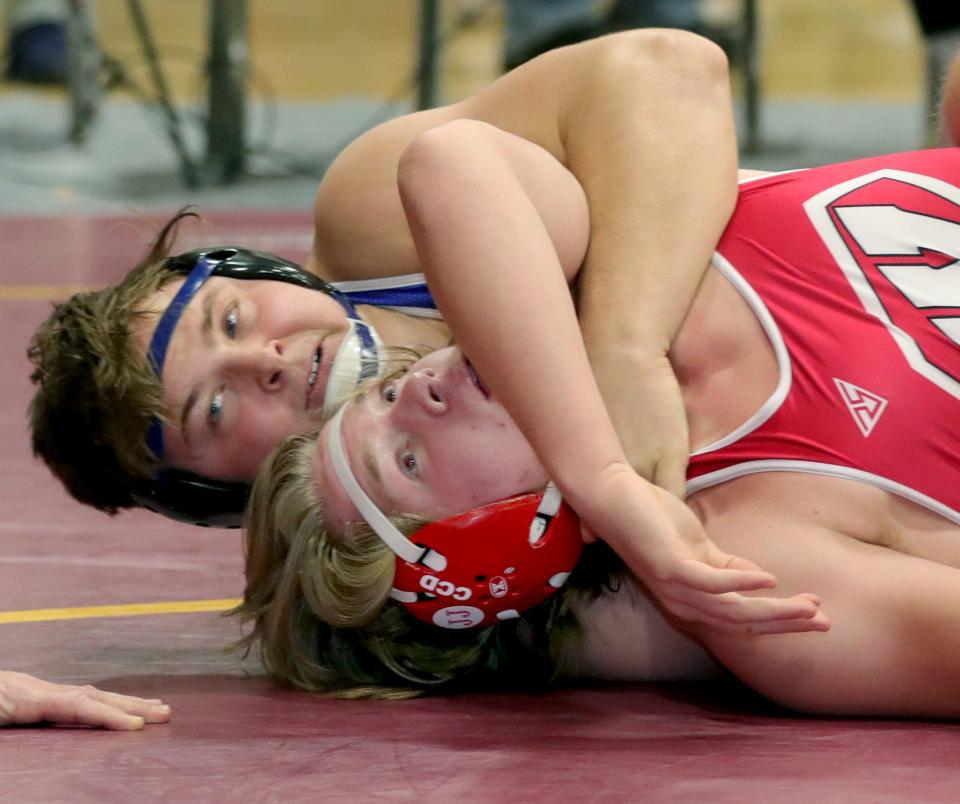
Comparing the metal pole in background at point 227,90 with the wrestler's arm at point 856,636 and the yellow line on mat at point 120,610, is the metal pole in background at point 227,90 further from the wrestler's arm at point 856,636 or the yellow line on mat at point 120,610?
the wrestler's arm at point 856,636

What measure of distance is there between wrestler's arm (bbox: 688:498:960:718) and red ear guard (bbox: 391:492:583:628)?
22 centimetres

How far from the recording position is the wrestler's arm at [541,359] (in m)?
1.94

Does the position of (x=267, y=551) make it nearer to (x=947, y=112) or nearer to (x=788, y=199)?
(x=788, y=199)

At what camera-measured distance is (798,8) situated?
34.0 feet

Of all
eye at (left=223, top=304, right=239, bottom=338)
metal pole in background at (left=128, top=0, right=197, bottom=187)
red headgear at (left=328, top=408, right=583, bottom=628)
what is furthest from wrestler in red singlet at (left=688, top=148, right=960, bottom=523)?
metal pole in background at (left=128, top=0, right=197, bottom=187)

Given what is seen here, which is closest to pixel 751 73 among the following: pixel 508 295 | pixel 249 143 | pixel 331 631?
pixel 249 143

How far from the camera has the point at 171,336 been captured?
8.75 feet

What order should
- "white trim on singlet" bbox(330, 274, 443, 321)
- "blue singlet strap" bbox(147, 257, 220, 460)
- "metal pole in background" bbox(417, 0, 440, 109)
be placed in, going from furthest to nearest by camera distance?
1. "metal pole in background" bbox(417, 0, 440, 109)
2. "white trim on singlet" bbox(330, 274, 443, 321)
3. "blue singlet strap" bbox(147, 257, 220, 460)

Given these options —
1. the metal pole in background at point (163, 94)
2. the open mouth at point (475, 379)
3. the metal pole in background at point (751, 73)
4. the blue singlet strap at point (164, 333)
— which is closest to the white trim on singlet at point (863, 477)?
the open mouth at point (475, 379)

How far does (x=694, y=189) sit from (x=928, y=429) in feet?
1.67

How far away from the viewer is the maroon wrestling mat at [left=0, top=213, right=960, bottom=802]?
6.16ft

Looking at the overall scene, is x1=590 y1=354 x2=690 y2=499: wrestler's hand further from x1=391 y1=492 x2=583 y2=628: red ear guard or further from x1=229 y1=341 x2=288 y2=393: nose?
x1=229 y1=341 x2=288 y2=393: nose

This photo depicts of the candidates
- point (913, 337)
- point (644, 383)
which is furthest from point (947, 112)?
point (644, 383)

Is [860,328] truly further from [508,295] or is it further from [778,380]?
[508,295]
